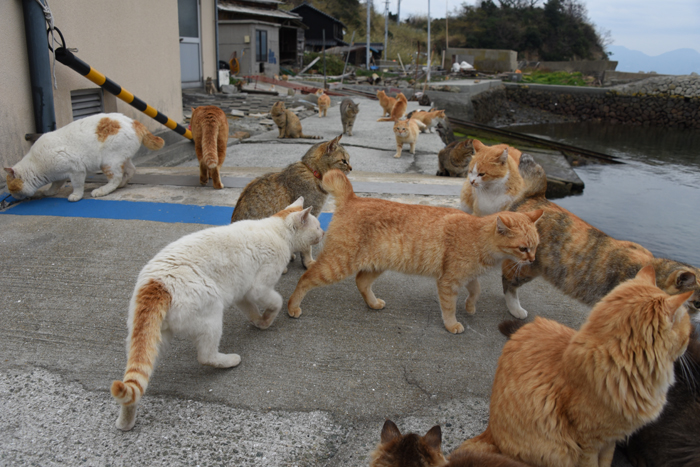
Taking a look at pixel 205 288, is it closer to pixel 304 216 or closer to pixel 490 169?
pixel 304 216

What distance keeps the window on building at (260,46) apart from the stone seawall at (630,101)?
48.8 feet

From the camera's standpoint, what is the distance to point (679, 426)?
2.25 metres

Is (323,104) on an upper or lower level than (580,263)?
upper

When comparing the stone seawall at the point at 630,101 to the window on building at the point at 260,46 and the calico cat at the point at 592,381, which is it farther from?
the calico cat at the point at 592,381

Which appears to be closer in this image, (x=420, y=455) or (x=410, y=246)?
(x=420, y=455)

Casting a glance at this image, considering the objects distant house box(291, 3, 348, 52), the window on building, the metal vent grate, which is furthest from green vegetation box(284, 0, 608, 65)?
the metal vent grate

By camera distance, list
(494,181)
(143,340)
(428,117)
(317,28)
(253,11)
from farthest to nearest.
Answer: (317,28) < (253,11) < (428,117) < (494,181) < (143,340)

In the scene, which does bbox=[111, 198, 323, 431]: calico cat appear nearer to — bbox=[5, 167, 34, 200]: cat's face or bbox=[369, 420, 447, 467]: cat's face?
bbox=[369, 420, 447, 467]: cat's face

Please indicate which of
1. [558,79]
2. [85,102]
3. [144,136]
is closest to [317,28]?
[558,79]

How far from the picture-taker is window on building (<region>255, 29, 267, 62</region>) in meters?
24.5

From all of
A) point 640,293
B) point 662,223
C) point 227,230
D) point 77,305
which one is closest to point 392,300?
point 227,230

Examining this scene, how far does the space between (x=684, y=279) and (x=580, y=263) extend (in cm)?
71

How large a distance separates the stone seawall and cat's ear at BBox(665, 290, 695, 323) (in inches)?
1125

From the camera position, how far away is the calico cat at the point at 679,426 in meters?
2.20
